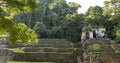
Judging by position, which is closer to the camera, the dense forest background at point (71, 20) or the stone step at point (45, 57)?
the dense forest background at point (71, 20)

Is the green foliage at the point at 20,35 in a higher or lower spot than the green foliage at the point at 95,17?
lower

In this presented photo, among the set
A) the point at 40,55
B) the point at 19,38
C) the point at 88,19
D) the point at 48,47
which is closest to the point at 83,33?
the point at 88,19

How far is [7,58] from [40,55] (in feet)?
9.89

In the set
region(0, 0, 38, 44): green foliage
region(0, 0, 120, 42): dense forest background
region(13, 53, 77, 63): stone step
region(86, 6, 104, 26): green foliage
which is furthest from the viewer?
region(86, 6, 104, 26): green foliage

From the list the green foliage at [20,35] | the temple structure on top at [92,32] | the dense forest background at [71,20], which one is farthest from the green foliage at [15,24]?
the temple structure on top at [92,32]

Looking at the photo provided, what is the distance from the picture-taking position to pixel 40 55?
2570cm

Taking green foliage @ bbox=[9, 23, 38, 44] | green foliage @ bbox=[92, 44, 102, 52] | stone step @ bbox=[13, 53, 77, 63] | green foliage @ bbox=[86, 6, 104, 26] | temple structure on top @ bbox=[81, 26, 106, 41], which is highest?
green foliage @ bbox=[86, 6, 104, 26]

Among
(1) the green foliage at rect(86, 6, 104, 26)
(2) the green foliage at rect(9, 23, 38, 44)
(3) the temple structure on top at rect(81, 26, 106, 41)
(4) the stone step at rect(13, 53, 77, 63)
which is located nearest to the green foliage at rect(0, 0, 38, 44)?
(2) the green foliage at rect(9, 23, 38, 44)

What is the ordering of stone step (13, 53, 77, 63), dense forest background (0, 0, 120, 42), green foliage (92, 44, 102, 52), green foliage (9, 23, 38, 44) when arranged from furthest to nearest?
green foliage (92, 44, 102, 52) → stone step (13, 53, 77, 63) → dense forest background (0, 0, 120, 42) → green foliage (9, 23, 38, 44)

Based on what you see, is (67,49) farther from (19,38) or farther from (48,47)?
(19,38)

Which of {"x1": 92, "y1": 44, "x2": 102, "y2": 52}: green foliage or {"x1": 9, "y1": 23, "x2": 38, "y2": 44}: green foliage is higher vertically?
{"x1": 9, "y1": 23, "x2": 38, "y2": 44}: green foliage

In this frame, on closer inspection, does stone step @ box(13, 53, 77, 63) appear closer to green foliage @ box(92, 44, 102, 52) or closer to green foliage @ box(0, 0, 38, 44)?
green foliage @ box(92, 44, 102, 52)

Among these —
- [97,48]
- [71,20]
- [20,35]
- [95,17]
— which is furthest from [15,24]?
[71,20]

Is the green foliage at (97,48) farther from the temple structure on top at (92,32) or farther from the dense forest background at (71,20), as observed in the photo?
the temple structure on top at (92,32)
